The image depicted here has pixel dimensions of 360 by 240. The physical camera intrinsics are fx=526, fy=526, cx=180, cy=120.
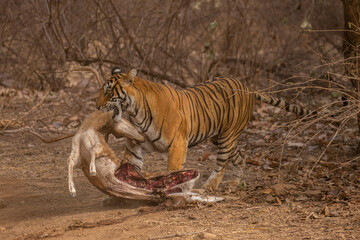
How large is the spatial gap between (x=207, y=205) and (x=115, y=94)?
124cm

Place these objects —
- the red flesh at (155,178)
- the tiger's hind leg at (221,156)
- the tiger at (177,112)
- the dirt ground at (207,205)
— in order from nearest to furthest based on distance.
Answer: the dirt ground at (207,205), the red flesh at (155,178), the tiger at (177,112), the tiger's hind leg at (221,156)

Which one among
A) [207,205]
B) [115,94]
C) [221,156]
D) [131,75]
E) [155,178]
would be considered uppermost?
[131,75]

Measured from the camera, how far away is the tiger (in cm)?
459

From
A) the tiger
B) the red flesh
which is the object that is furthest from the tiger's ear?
the red flesh

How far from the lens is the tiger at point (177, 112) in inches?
181

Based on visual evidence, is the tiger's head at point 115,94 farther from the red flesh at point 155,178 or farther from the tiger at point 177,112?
the red flesh at point 155,178

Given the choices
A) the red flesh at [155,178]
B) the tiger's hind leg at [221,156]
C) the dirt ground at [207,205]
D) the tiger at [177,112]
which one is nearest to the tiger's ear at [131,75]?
the tiger at [177,112]

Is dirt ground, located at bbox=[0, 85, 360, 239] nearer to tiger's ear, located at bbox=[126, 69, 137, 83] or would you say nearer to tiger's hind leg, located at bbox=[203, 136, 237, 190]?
tiger's hind leg, located at bbox=[203, 136, 237, 190]

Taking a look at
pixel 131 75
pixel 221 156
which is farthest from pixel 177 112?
pixel 221 156

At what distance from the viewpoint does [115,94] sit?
4.56 m

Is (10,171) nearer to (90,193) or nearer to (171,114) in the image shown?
(90,193)

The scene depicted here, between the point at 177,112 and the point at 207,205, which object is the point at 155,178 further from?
the point at 177,112

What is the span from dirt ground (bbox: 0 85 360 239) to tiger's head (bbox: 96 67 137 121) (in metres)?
0.85

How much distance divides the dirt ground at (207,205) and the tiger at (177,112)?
49 centimetres
